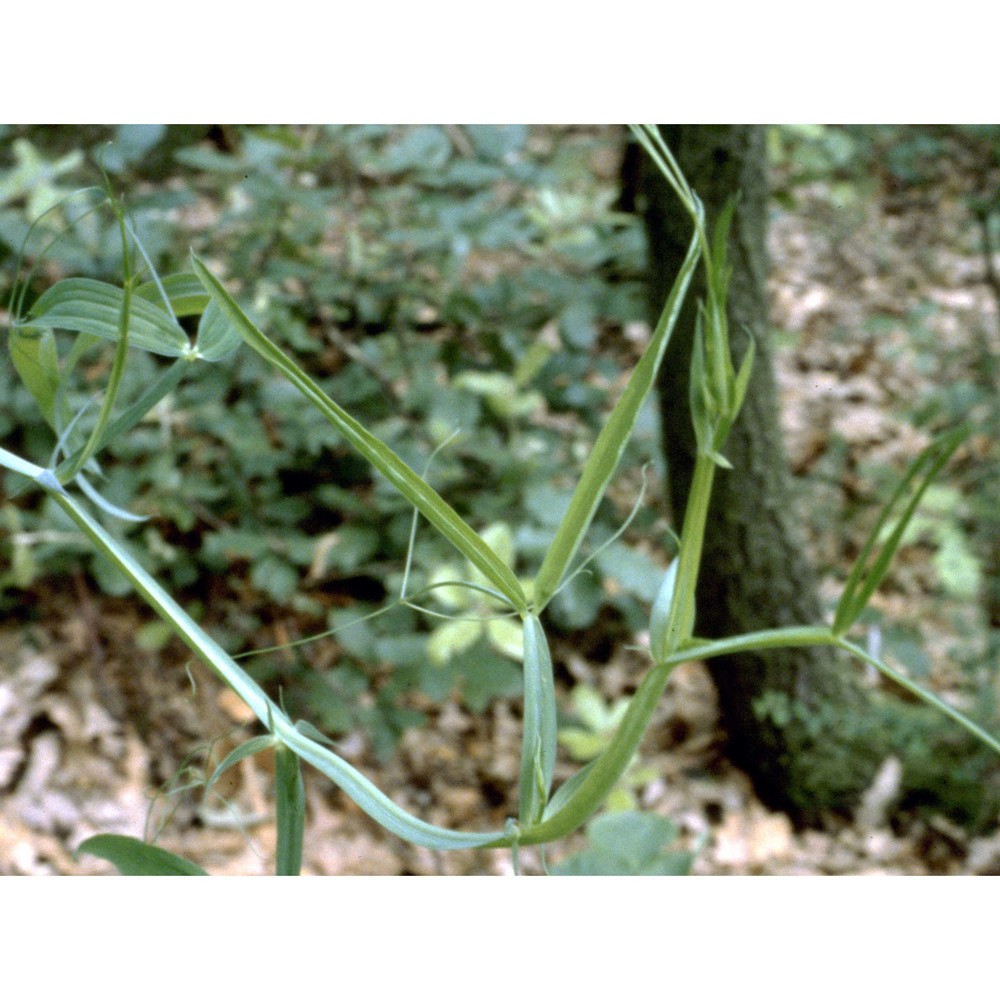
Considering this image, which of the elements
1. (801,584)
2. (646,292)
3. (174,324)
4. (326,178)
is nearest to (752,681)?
(801,584)

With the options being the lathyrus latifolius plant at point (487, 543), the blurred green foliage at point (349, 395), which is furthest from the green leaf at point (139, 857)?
the blurred green foliage at point (349, 395)

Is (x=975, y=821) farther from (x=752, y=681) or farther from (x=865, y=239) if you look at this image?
(x=865, y=239)

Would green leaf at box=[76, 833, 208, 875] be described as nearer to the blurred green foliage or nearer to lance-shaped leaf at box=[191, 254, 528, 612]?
lance-shaped leaf at box=[191, 254, 528, 612]

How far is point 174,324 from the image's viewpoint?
35 centimetres

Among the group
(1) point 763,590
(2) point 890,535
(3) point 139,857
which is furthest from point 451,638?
(2) point 890,535

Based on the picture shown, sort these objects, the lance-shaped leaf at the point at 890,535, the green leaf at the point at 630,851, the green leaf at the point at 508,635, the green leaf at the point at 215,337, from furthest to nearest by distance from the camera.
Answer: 1. the green leaf at the point at 508,635
2. the green leaf at the point at 630,851
3. the green leaf at the point at 215,337
4. the lance-shaped leaf at the point at 890,535

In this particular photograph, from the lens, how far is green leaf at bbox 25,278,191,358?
34cm

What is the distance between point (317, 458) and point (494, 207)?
564 mm

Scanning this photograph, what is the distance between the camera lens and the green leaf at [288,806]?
33 cm

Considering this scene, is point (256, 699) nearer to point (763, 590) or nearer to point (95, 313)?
point (95, 313)

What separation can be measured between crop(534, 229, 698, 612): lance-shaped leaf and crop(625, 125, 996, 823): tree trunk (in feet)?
3.45

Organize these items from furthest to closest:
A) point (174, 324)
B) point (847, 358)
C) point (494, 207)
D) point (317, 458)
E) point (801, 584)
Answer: point (847, 358), point (494, 207), point (317, 458), point (801, 584), point (174, 324)

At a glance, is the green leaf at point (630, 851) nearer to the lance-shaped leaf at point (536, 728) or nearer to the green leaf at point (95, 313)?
the lance-shaped leaf at point (536, 728)

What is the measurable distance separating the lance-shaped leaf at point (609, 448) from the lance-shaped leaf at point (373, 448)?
Answer: 0.05ft
